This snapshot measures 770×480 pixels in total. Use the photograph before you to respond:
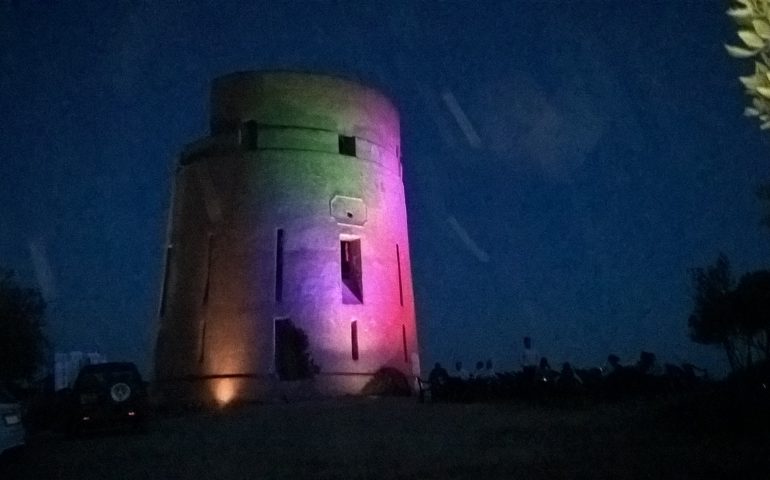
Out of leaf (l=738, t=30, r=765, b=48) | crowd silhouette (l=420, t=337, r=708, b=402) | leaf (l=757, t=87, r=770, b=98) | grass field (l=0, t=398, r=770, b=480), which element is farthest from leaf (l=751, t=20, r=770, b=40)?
crowd silhouette (l=420, t=337, r=708, b=402)

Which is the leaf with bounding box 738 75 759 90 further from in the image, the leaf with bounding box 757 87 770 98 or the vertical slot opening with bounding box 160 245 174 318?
the vertical slot opening with bounding box 160 245 174 318

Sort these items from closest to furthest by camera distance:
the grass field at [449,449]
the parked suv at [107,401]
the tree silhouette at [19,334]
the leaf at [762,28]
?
the leaf at [762,28], the grass field at [449,449], the parked suv at [107,401], the tree silhouette at [19,334]

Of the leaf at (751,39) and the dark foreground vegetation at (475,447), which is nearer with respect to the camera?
the leaf at (751,39)

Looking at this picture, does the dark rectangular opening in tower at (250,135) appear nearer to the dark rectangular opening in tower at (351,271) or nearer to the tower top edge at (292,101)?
the tower top edge at (292,101)

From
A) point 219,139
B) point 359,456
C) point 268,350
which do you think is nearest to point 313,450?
point 359,456

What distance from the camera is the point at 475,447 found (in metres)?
12.4

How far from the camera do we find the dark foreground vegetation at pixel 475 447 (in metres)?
9.87

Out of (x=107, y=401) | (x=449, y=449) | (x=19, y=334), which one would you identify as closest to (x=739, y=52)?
(x=449, y=449)

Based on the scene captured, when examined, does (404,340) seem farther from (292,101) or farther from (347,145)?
(292,101)

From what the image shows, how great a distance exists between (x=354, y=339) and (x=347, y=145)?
9.10 m

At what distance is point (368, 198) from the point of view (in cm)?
3822

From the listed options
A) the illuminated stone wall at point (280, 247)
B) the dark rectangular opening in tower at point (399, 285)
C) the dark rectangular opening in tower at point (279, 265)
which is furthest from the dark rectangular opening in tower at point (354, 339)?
the dark rectangular opening in tower at point (279, 265)

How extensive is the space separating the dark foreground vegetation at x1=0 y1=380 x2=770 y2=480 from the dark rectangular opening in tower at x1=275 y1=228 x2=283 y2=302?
16.3m

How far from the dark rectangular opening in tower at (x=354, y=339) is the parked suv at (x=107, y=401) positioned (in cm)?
1648
